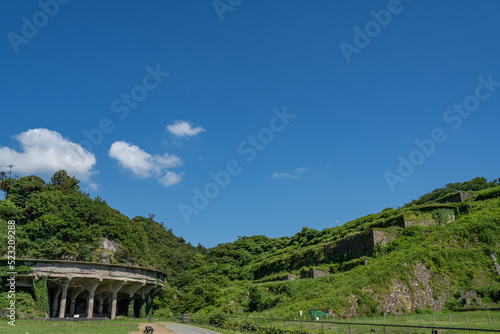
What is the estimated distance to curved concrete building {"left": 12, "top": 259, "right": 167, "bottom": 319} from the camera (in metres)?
43.2

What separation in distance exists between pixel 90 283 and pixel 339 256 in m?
32.8

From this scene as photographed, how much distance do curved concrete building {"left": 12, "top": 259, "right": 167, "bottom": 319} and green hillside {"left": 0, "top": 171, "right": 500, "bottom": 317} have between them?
14.9 ft

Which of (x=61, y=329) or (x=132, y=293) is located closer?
(x=61, y=329)

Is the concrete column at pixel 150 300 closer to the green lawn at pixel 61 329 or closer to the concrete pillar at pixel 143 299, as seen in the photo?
the concrete pillar at pixel 143 299

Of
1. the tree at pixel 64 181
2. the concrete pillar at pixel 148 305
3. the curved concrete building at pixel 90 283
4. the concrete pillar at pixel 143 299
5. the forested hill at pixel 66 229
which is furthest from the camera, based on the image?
the tree at pixel 64 181

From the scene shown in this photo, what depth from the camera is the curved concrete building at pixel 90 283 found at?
142 ft

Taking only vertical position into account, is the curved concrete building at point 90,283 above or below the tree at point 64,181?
below

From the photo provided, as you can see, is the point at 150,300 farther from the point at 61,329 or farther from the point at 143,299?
the point at 61,329

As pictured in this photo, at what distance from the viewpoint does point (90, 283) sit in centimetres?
4728

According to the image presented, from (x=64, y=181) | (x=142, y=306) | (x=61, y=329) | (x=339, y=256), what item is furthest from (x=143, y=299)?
(x=64, y=181)

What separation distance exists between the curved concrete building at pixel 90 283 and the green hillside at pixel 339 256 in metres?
4.56

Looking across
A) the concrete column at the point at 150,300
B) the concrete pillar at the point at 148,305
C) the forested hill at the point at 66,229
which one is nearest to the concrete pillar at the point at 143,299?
the concrete column at the point at 150,300

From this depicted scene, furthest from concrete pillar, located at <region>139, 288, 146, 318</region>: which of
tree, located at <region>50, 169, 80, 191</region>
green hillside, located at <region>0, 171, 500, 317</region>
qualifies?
tree, located at <region>50, 169, 80, 191</region>

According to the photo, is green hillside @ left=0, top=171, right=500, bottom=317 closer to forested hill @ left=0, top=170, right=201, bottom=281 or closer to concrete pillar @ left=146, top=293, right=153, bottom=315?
forested hill @ left=0, top=170, right=201, bottom=281
